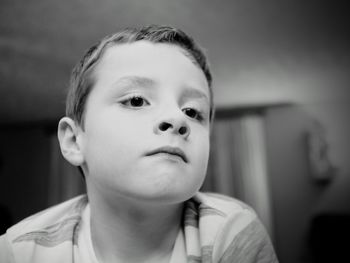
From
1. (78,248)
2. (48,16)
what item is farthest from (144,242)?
(48,16)

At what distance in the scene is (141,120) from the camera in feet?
1.60

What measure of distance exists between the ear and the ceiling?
353mm

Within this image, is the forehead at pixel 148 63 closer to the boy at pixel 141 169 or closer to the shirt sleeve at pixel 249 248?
the boy at pixel 141 169

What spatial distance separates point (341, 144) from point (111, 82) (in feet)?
3.03

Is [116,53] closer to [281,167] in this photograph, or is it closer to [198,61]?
[198,61]

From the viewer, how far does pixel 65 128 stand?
65 centimetres

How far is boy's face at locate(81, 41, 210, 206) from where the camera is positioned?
464 mm

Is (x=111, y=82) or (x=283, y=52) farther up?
(x=283, y=52)

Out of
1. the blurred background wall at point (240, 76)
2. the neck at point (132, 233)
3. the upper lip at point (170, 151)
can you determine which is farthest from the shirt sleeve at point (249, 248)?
the blurred background wall at point (240, 76)

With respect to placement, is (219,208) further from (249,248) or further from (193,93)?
(193,93)

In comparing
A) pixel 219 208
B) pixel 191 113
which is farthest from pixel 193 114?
pixel 219 208

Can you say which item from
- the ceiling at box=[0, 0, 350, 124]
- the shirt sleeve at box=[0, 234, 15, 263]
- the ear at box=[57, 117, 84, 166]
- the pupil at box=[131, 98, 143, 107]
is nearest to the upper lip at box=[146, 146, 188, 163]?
the pupil at box=[131, 98, 143, 107]

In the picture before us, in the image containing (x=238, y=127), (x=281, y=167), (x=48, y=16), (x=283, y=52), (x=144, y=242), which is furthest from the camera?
(x=238, y=127)

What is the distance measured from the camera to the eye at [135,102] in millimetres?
515
